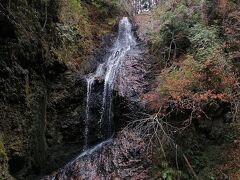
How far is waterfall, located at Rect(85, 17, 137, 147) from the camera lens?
10902 mm

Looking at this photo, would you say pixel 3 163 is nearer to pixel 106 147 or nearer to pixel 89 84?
pixel 106 147

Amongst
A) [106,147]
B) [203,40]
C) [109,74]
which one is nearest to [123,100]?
[106,147]

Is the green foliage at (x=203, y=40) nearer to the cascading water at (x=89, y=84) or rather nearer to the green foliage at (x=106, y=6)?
the cascading water at (x=89, y=84)

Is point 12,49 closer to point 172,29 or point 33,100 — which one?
point 33,100

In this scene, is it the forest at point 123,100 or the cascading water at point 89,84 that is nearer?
the forest at point 123,100

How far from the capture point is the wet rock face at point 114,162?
8852mm

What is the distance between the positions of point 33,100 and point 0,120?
144 cm

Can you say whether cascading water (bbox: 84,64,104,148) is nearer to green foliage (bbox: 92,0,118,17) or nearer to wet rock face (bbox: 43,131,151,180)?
wet rock face (bbox: 43,131,151,180)

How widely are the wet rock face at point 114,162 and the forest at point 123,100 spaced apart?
0.03 m

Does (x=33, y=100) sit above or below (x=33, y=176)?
above

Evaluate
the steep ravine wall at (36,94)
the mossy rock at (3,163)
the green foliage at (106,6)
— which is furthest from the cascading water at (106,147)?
the green foliage at (106,6)

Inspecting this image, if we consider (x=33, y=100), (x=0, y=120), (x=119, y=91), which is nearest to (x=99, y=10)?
(x=119, y=91)

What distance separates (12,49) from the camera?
901cm

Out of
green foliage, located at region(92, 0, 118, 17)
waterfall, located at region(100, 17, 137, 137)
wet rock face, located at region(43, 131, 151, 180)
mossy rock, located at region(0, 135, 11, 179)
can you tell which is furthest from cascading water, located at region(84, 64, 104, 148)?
green foliage, located at region(92, 0, 118, 17)
